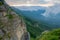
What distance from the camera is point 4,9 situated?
28219 millimetres

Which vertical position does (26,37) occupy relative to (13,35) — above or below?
below

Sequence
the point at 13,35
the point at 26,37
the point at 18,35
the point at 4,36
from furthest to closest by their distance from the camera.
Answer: the point at 26,37, the point at 18,35, the point at 13,35, the point at 4,36

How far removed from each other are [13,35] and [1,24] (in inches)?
76.9

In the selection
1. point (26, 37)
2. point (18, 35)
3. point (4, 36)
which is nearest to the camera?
point (4, 36)

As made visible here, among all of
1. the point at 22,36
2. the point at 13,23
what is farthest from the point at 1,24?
the point at 22,36

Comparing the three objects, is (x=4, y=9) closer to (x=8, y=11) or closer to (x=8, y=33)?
(x=8, y=11)

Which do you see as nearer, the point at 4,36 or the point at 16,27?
the point at 4,36

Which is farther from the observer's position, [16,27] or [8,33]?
[16,27]

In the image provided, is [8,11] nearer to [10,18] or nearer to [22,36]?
[10,18]

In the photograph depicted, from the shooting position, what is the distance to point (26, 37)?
32344 mm

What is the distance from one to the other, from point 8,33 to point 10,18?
225 centimetres

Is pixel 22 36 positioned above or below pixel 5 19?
below

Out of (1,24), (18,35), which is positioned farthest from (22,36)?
(1,24)

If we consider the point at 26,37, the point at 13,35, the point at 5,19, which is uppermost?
the point at 5,19
